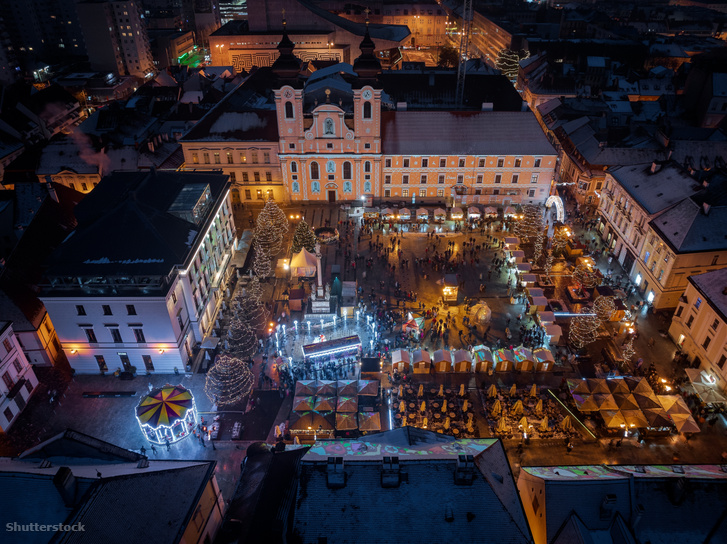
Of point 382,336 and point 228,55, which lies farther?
point 228,55

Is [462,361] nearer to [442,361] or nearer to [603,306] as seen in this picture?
[442,361]

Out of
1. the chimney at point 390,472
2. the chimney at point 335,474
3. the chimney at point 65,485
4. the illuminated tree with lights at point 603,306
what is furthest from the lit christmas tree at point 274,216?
the chimney at point 390,472

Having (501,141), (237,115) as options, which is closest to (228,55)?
(237,115)

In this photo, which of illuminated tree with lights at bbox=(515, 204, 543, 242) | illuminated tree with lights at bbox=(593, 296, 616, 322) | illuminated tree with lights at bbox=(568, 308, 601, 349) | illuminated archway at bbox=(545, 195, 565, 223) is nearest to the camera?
illuminated tree with lights at bbox=(568, 308, 601, 349)

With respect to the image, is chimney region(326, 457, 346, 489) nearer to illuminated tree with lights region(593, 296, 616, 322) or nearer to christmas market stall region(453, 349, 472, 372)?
christmas market stall region(453, 349, 472, 372)

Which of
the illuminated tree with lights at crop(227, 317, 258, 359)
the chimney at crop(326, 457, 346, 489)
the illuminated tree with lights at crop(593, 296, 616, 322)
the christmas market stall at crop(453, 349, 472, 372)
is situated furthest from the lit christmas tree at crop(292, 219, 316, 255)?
the chimney at crop(326, 457, 346, 489)

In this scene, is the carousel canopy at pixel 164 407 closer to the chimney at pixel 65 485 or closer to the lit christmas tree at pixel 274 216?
the chimney at pixel 65 485

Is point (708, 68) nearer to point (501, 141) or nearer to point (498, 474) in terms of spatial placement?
point (501, 141)
